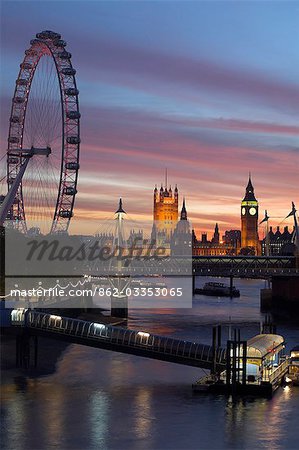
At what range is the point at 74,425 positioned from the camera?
31.6m

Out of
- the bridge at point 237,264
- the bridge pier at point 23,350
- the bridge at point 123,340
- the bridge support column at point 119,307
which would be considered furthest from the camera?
the bridge at point 237,264

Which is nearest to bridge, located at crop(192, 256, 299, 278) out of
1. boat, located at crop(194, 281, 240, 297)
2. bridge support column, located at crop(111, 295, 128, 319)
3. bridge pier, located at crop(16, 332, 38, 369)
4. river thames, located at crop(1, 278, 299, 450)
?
boat, located at crop(194, 281, 240, 297)

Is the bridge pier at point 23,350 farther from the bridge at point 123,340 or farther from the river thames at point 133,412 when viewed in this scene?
the river thames at point 133,412

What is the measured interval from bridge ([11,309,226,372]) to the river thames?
1.11 m

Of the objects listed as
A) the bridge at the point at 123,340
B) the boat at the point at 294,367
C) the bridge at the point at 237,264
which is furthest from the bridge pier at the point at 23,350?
the bridge at the point at 237,264

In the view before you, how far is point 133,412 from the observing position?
1323 inches

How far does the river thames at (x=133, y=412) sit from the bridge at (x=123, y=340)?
1.11 metres

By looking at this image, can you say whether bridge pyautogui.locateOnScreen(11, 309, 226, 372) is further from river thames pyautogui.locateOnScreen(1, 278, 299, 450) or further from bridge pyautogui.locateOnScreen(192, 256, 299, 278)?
bridge pyautogui.locateOnScreen(192, 256, 299, 278)

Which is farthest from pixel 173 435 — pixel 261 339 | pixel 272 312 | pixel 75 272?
pixel 272 312

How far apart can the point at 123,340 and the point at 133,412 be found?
22.9ft

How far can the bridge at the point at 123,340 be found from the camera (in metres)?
38.9

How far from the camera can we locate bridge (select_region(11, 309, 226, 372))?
128 ft

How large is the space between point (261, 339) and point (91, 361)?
9.65 m

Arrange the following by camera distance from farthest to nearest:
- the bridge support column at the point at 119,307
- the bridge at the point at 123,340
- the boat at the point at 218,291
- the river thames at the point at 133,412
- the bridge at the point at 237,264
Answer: the boat at the point at 218,291
the bridge at the point at 237,264
the bridge support column at the point at 119,307
the bridge at the point at 123,340
the river thames at the point at 133,412
